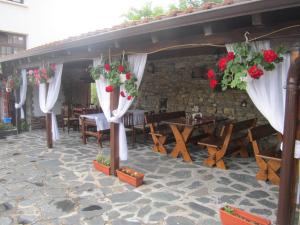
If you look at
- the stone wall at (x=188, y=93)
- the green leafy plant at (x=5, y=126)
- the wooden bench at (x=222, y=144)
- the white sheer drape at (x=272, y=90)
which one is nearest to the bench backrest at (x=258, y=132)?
the wooden bench at (x=222, y=144)

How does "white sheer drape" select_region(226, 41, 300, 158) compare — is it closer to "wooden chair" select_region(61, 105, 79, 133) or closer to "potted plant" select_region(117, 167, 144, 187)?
"potted plant" select_region(117, 167, 144, 187)

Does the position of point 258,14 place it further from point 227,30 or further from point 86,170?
point 86,170

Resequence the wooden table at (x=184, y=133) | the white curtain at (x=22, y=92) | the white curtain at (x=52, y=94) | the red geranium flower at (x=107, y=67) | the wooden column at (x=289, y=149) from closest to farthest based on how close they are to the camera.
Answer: the wooden column at (x=289, y=149)
the red geranium flower at (x=107, y=67)
the wooden table at (x=184, y=133)
the white curtain at (x=52, y=94)
the white curtain at (x=22, y=92)

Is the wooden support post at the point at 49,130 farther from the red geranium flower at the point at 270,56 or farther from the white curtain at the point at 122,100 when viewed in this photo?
the red geranium flower at the point at 270,56

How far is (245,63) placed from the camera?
286cm

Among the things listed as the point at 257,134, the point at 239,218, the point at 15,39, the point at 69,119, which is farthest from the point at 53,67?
the point at 15,39

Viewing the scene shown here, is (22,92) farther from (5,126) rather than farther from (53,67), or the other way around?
(53,67)

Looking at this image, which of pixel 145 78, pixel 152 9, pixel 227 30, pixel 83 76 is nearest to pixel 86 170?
pixel 227 30

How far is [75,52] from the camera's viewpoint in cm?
556

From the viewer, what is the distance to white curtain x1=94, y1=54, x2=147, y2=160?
14.5 ft

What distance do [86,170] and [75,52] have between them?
7.77 feet

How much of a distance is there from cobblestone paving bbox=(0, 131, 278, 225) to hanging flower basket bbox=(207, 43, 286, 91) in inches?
67.1

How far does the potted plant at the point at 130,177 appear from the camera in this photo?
430 cm

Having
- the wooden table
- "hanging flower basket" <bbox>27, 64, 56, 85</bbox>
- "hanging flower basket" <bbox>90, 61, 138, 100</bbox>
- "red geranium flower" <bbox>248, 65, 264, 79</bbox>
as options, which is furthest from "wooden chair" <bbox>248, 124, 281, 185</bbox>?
"hanging flower basket" <bbox>27, 64, 56, 85</bbox>
